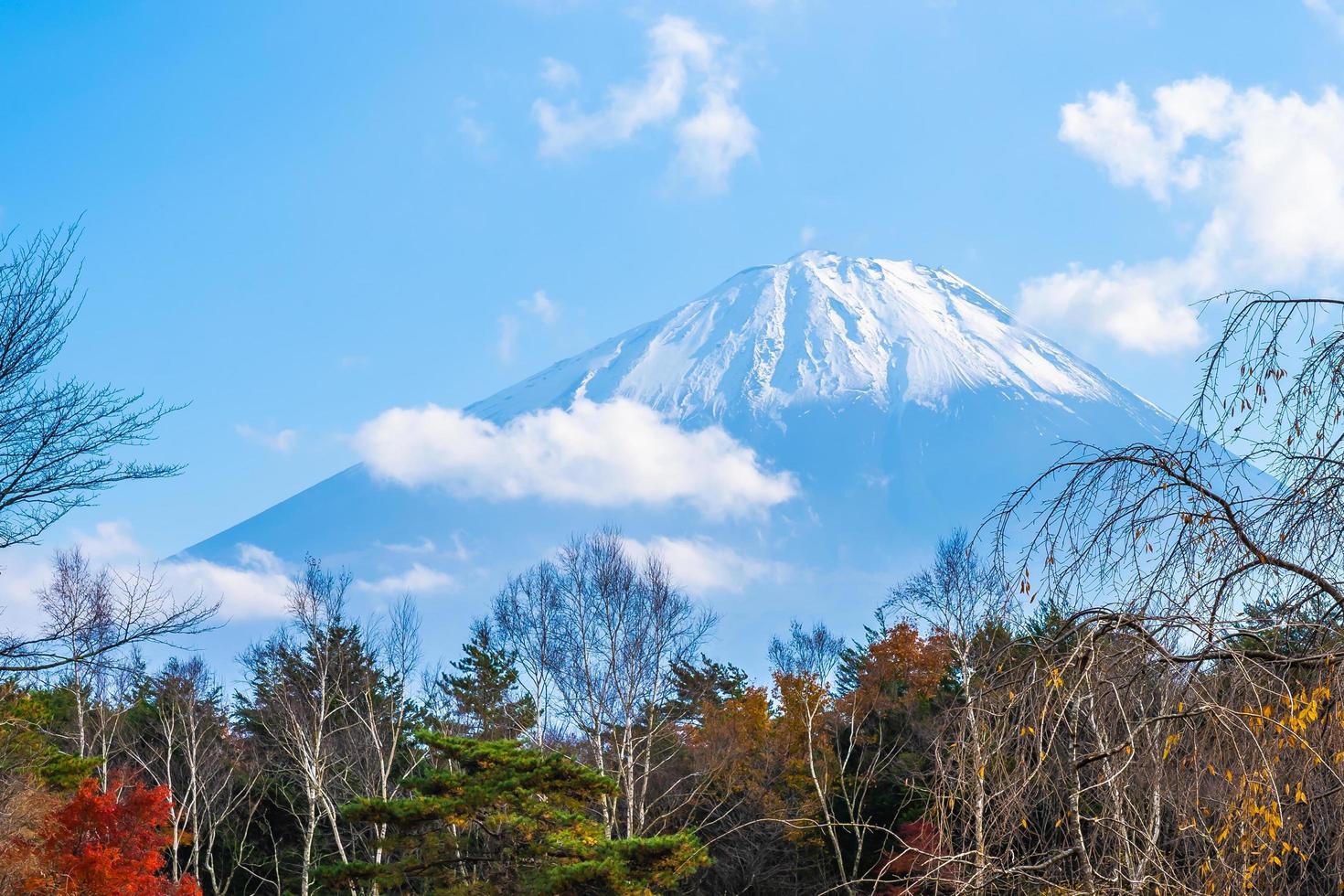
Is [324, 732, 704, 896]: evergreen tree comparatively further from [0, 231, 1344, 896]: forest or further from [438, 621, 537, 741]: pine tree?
[438, 621, 537, 741]: pine tree

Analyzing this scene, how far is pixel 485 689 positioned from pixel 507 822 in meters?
16.1

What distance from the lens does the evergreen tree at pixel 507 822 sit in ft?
42.5

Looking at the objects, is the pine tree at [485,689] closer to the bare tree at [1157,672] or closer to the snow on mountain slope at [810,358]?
the bare tree at [1157,672]

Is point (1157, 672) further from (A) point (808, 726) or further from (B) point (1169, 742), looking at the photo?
(A) point (808, 726)

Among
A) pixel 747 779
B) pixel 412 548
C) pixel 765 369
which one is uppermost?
pixel 765 369

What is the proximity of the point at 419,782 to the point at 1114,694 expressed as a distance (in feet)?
38.3

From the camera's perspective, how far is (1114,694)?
3.57 metres

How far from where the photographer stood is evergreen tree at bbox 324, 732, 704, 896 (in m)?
13.0

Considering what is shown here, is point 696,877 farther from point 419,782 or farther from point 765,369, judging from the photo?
point 765,369

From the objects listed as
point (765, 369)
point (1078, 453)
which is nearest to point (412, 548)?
point (765, 369)

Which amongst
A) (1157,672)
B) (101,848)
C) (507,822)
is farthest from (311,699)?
(1157,672)

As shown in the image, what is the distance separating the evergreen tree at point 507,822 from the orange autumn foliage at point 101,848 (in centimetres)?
417

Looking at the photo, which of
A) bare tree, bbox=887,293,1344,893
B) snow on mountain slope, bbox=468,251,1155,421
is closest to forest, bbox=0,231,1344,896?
bare tree, bbox=887,293,1344,893

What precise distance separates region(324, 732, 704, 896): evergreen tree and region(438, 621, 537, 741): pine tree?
1237cm
